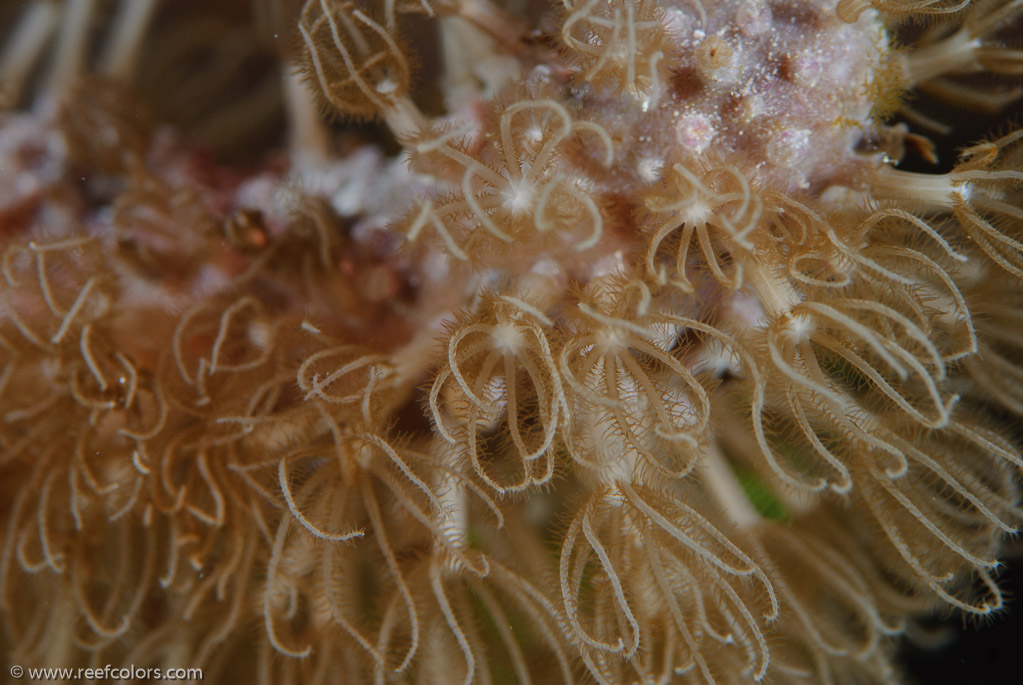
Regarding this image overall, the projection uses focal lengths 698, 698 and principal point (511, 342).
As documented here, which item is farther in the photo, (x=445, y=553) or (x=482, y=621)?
(x=482, y=621)

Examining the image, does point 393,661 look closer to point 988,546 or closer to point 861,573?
point 861,573

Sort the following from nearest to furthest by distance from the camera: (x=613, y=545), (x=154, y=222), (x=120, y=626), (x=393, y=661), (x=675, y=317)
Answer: (x=675, y=317) → (x=613, y=545) → (x=393, y=661) → (x=120, y=626) → (x=154, y=222)

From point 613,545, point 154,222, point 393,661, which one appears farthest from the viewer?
point 154,222

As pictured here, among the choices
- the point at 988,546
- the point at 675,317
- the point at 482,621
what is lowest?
the point at 988,546

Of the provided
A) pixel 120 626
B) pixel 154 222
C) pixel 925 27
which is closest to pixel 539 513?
pixel 120 626

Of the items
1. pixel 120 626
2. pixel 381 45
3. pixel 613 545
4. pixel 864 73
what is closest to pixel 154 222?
pixel 381 45

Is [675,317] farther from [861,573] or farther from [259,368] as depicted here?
[861,573]

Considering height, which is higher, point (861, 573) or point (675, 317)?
Answer: point (675, 317)
